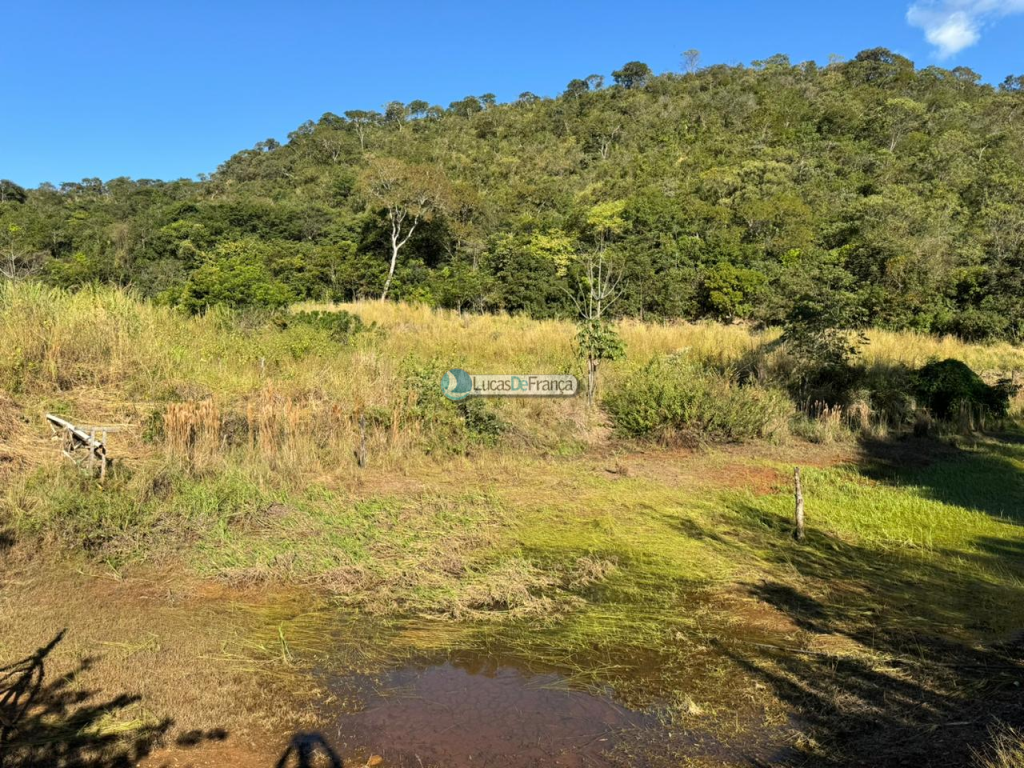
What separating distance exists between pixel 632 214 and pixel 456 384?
60.9 feet

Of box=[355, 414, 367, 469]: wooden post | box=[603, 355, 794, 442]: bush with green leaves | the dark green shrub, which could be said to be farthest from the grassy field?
the dark green shrub

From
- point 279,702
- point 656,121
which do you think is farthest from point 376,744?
point 656,121

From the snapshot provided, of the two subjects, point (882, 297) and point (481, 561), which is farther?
point (882, 297)

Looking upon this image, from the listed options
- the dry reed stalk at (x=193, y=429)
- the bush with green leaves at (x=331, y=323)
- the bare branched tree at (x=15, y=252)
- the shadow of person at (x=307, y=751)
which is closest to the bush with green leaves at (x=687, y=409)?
the dry reed stalk at (x=193, y=429)

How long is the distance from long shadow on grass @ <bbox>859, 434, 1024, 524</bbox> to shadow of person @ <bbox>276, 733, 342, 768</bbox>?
652 centimetres

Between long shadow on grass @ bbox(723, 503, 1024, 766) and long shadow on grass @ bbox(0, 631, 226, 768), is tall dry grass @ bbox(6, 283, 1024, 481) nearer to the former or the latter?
long shadow on grass @ bbox(0, 631, 226, 768)

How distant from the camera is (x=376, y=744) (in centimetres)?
283

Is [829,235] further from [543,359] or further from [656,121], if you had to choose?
[656,121]

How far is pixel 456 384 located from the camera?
8953mm

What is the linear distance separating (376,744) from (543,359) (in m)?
8.68

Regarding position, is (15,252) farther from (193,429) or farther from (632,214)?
(193,429)

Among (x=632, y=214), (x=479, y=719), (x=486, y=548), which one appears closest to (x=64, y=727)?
(x=479, y=719)

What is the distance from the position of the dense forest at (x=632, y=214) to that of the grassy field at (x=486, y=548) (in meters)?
5.52

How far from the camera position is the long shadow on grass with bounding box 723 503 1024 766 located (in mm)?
2748
